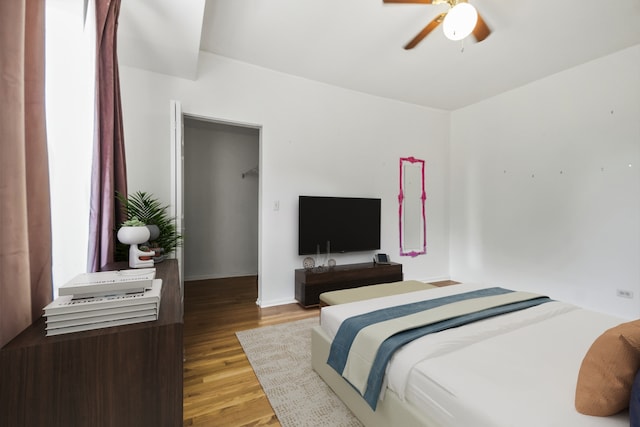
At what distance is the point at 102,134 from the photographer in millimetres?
1709

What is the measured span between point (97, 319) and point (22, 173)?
51 cm

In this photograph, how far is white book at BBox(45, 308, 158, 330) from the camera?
846mm

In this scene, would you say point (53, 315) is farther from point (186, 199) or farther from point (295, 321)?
point (186, 199)

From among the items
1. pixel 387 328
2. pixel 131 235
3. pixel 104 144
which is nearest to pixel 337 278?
pixel 387 328

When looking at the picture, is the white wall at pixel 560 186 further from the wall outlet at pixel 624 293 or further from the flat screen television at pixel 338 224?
the flat screen television at pixel 338 224

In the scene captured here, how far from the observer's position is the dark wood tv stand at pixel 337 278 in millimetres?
3322

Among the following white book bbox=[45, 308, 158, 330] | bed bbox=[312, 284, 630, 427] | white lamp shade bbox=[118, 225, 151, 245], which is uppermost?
white lamp shade bbox=[118, 225, 151, 245]

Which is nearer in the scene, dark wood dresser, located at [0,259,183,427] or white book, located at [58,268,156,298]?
dark wood dresser, located at [0,259,183,427]

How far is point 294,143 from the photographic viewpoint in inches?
141

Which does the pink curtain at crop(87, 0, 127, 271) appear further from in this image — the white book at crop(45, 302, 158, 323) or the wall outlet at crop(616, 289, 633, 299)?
the wall outlet at crop(616, 289, 633, 299)

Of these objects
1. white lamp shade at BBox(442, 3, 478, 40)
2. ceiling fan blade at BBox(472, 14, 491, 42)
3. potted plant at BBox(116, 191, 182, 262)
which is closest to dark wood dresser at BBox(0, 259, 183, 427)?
potted plant at BBox(116, 191, 182, 262)

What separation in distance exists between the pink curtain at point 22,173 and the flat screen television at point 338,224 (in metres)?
2.62

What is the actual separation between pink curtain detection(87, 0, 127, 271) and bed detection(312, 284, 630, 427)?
1456mm

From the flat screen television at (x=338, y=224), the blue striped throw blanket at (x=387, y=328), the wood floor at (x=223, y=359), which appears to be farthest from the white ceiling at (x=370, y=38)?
the wood floor at (x=223, y=359)
